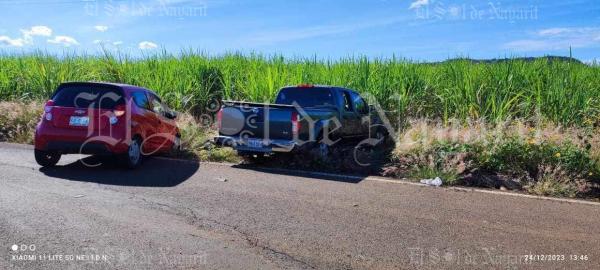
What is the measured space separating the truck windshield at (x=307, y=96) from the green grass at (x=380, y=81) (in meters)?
3.33

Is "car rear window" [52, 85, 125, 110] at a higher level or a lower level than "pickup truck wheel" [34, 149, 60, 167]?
higher

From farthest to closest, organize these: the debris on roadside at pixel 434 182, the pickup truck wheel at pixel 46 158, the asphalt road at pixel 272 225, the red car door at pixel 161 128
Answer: the red car door at pixel 161 128 < the pickup truck wheel at pixel 46 158 < the debris on roadside at pixel 434 182 < the asphalt road at pixel 272 225

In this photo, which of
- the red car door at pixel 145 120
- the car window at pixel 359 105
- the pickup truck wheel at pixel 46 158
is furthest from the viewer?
the car window at pixel 359 105

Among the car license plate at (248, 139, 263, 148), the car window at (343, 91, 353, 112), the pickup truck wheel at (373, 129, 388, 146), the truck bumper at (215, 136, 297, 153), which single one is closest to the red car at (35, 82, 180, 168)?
the truck bumper at (215, 136, 297, 153)

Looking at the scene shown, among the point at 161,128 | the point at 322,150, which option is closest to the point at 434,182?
the point at 322,150

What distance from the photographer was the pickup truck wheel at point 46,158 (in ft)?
28.8

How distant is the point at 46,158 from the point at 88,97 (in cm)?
140

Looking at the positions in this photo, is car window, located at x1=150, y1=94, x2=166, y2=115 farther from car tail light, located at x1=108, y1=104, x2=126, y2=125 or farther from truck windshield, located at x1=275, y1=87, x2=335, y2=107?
truck windshield, located at x1=275, y1=87, x2=335, y2=107

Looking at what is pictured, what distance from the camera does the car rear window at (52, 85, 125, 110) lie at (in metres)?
8.62

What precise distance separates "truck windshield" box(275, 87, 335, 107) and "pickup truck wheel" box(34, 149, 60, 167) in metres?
4.51

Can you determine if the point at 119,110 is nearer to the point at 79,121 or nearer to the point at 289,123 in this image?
the point at 79,121

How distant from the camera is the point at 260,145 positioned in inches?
370

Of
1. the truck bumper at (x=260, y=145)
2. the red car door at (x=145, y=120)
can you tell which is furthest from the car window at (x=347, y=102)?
the red car door at (x=145, y=120)

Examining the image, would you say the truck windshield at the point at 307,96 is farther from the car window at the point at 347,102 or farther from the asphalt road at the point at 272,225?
the asphalt road at the point at 272,225
